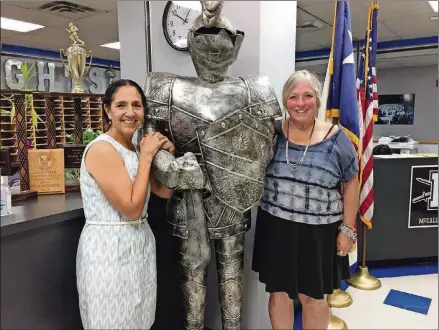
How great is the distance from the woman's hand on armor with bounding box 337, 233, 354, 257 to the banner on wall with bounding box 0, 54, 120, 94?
89 centimetres

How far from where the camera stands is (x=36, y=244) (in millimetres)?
892

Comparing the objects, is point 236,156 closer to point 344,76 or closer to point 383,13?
point 344,76

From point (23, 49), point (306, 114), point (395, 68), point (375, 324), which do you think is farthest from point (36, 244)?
point (395, 68)

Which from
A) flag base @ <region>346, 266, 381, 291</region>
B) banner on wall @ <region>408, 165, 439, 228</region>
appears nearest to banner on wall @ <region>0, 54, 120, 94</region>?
flag base @ <region>346, 266, 381, 291</region>

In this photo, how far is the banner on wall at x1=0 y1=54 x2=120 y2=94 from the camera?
3.70 feet

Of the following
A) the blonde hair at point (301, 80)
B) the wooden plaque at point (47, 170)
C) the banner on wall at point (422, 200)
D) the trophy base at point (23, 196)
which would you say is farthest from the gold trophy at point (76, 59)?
the banner on wall at point (422, 200)

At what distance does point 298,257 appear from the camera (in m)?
1.09

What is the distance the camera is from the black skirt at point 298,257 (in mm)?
1081

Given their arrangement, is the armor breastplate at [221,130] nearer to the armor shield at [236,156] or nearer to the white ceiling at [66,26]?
the armor shield at [236,156]

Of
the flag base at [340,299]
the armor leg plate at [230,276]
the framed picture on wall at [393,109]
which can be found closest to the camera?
the armor leg plate at [230,276]

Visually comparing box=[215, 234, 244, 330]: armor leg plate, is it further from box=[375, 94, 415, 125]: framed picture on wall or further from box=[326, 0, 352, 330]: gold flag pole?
box=[375, 94, 415, 125]: framed picture on wall

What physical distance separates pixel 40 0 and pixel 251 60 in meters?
0.69

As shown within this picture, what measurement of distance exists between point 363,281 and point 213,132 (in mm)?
1452

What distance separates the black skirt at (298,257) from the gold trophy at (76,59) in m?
0.87
